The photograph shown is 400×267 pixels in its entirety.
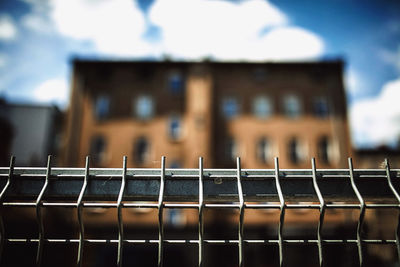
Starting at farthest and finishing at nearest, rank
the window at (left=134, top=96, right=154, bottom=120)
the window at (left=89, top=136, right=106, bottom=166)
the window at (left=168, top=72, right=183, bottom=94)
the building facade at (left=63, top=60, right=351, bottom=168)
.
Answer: the window at (left=168, top=72, right=183, bottom=94) < the window at (left=134, top=96, right=154, bottom=120) < the window at (left=89, top=136, right=106, bottom=166) < the building facade at (left=63, top=60, right=351, bottom=168)

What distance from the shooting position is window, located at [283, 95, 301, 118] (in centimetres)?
2109

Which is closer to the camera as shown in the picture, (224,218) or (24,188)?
(24,188)

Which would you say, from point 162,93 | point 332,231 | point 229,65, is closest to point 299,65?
point 229,65

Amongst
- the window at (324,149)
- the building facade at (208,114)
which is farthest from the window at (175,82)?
the window at (324,149)

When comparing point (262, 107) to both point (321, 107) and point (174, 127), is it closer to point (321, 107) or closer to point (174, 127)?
point (321, 107)

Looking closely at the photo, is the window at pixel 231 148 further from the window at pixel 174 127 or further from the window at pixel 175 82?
the window at pixel 175 82

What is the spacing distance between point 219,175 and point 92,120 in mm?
20374

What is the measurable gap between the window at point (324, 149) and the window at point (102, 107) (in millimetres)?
15795

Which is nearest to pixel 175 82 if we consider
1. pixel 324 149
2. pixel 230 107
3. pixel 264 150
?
pixel 230 107

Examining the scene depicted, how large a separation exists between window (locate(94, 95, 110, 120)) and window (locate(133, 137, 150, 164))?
3.27 metres

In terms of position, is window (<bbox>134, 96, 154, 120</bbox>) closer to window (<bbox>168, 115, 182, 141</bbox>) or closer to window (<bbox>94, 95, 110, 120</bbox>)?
window (<bbox>168, 115, 182, 141</bbox>)

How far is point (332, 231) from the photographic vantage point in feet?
59.2

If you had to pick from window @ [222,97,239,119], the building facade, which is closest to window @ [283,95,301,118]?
the building facade

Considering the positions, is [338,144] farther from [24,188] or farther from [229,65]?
[24,188]
